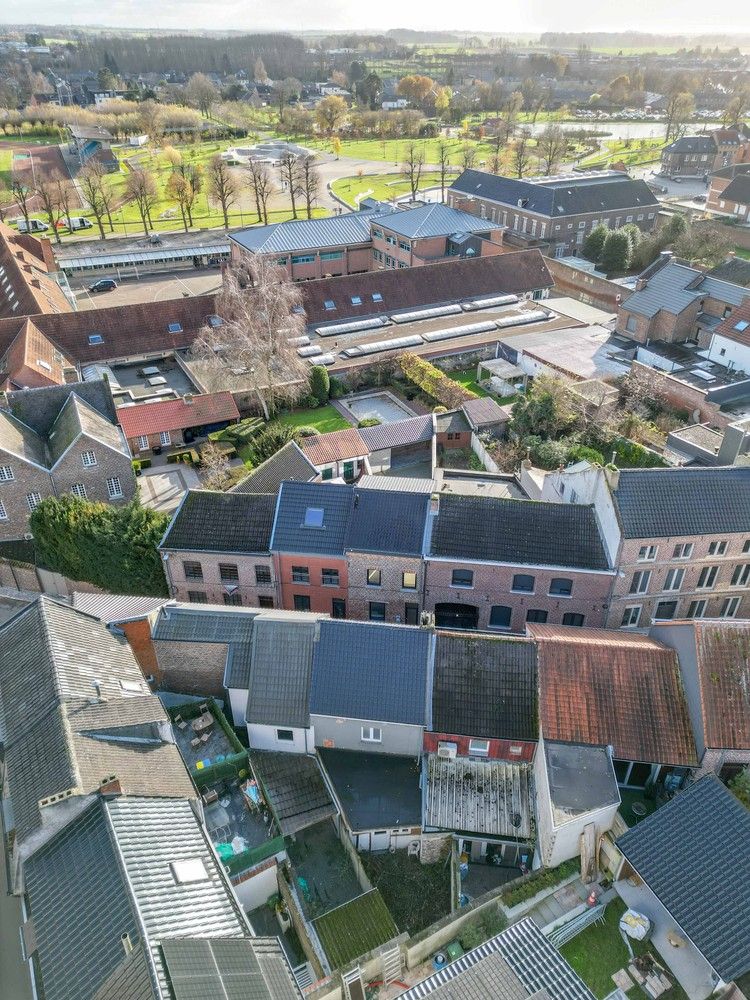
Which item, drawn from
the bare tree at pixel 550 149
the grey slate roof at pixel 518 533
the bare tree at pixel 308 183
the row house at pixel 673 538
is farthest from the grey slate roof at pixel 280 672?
the bare tree at pixel 550 149

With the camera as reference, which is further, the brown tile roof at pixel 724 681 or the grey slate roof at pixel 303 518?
the grey slate roof at pixel 303 518

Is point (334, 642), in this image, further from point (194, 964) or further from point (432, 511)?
point (194, 964)

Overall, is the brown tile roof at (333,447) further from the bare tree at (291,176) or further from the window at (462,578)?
the bare tree at (291,176)

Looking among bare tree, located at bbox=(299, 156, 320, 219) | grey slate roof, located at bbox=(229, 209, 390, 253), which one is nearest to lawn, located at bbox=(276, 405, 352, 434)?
grey slate roof, located at bbox=(229, 209, 390, 253)

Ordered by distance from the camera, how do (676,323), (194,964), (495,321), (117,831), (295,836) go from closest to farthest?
(194,964) < (117,831) < (295,836) < (676,323) < (495,321)

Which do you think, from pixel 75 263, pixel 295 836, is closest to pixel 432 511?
pixel 295 836

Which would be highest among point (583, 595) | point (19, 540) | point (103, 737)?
point (103, 737)
